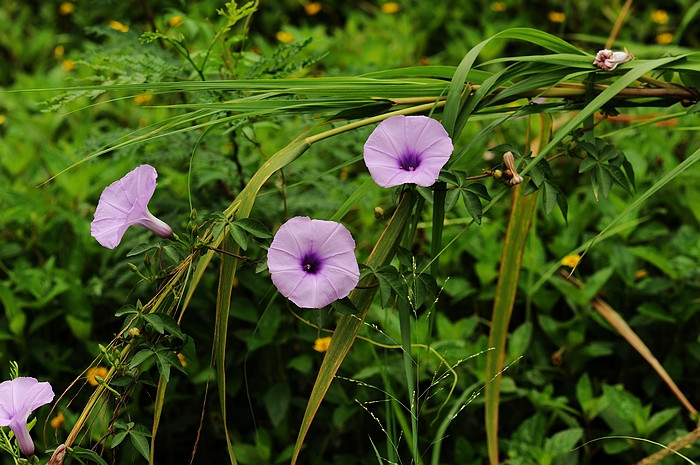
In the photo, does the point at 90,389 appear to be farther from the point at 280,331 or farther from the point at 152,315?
the point at 152,315

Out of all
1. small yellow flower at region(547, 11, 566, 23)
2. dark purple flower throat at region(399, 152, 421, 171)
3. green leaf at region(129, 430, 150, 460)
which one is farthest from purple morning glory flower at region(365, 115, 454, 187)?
small yellow flower at region(547, 11, 566, 23)

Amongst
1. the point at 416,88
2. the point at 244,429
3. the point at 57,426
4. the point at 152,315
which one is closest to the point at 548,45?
the point at 416,88

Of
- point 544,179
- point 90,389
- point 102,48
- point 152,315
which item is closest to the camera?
point 152,315

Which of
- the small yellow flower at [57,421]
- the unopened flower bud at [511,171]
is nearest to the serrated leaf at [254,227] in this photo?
the unopened flower bud at [511,171]

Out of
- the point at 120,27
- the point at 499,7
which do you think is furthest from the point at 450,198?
the point at 499,7

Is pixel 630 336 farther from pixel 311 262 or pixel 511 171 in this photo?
pixel 311 262

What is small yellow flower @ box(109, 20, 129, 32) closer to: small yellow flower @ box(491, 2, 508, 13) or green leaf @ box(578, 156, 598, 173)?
green leaf @ box(578, 156, 598, 173)
